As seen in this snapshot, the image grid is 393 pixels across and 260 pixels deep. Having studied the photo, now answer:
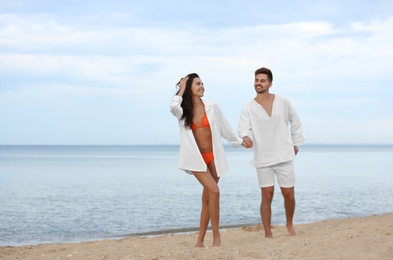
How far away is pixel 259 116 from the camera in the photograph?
267 inches

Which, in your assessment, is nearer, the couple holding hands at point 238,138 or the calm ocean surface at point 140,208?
the couple holding hands at point 238,138

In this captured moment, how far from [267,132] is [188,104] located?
114 centimetres

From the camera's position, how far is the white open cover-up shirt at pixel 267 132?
675 centimetres

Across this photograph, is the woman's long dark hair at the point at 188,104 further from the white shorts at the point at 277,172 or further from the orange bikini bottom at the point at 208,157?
the white shorts at the point at 277,172

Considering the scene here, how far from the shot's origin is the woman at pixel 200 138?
609cm

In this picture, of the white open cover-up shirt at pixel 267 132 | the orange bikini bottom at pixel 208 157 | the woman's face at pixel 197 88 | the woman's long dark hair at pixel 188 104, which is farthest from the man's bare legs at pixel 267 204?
the woman's face at pixel 197 88

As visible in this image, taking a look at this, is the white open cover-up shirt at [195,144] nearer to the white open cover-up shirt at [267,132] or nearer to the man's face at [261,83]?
Result: the white open cover-up shirt at [267,132]

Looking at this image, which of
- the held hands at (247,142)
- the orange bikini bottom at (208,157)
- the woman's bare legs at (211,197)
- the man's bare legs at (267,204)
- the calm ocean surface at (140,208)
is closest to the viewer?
the woman's bare legs at (211,197)

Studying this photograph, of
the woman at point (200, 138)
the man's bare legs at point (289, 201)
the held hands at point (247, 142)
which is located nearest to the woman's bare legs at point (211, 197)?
the woman at point (200, 138)

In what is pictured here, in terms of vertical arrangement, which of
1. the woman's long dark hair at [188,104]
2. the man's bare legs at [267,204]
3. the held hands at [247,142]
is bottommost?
the man's bare legs at [267,204]

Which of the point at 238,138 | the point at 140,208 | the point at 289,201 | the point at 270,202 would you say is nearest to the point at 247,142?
the point at 238,138

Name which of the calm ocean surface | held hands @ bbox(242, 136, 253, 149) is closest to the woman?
held hands @ bbox(242, 136, 253, 149)

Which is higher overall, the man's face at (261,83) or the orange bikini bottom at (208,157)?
Result: the man's face at (261,83)

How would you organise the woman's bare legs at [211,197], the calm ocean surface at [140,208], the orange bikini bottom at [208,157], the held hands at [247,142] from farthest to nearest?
the calm ocean surface at [140,208]
the held hands at [247,142]
the orange bikini bottom at [208,157]
the woman's bare legs at [211,197]
